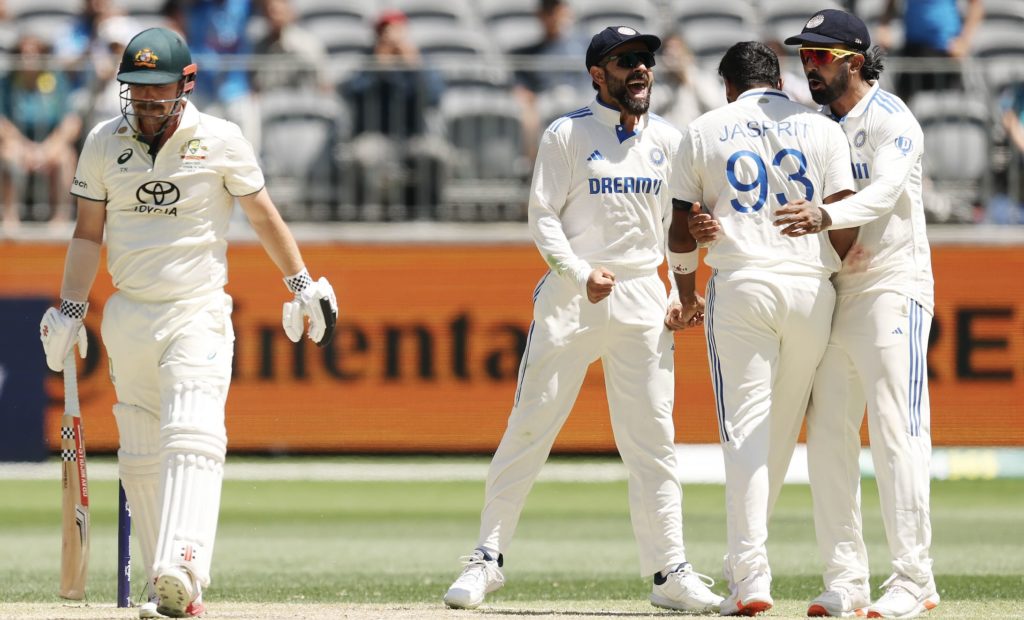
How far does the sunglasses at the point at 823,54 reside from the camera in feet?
22.4

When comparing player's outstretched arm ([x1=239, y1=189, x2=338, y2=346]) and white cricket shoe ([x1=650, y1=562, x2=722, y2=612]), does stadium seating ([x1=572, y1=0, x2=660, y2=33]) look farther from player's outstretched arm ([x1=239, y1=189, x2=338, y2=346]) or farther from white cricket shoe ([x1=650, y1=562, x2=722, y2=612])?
white cricket shoe ([x1=650, y1=562, x2=722, y2=612])

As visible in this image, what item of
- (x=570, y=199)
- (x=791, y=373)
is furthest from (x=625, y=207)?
(x=791, y=373)

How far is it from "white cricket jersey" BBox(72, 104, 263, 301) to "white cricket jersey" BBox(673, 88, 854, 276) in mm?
1952

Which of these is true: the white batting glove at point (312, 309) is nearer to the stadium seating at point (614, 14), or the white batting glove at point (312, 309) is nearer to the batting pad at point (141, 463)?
the batting pad at point (141, 463)

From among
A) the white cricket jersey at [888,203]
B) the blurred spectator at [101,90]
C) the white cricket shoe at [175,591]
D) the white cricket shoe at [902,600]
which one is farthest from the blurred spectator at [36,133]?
the white cricket shoe at [902,600]

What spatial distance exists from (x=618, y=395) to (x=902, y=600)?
1.49m

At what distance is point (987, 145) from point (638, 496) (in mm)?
8314

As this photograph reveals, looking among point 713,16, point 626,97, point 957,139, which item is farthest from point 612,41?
point 713,16

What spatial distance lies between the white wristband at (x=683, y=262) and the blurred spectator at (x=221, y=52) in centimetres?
783

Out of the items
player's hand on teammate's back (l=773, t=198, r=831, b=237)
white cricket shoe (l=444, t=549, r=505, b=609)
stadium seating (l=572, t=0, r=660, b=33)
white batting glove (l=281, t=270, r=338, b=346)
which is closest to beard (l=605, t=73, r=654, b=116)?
player's hand on teammate's back (l=773, t=198, r=831, b=237)

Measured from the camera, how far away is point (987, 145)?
1438cm

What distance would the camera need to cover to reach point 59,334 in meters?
6.72

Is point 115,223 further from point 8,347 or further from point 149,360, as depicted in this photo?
point 8,347

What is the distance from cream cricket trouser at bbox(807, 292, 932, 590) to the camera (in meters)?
6.66
